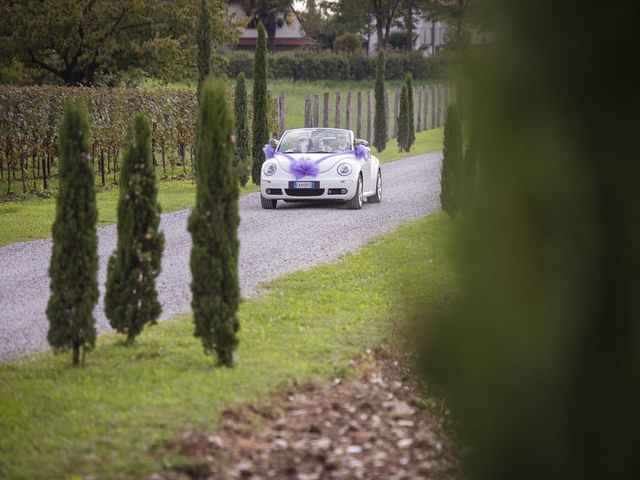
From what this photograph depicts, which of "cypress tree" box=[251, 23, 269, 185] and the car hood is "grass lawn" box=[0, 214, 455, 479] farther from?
"cypress tree" box=[251, 23, 269, 185]

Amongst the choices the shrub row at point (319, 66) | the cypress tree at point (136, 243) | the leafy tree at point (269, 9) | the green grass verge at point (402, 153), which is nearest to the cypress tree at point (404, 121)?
the green grass verge at point (402, 153)

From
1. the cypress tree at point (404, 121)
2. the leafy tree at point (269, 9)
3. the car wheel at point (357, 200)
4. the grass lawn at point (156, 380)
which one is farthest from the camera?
the leafy tree at point (269, 9)

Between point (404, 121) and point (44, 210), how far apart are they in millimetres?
18627

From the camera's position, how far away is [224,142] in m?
7.20

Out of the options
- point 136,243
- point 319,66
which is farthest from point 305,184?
point 319,66

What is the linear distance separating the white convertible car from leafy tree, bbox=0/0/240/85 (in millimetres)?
16310

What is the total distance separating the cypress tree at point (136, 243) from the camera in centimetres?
779

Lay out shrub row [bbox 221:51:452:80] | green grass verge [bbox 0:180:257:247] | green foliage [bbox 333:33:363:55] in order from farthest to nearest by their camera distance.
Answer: green foliage [bbox 333:33:363:55] → shrub row [bbox 221:51:452:80] → green grass verge [bbox 0:180:257:247]

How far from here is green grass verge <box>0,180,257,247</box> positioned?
1706 centimetres

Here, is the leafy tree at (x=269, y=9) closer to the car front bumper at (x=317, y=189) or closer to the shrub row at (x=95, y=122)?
the shrub row at (x=95, y=122)

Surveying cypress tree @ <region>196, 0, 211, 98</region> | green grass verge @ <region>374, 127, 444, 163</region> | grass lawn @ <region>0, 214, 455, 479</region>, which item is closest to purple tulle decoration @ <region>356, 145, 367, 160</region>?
cypress tree @ <region>196, 0, 211, 98</region>

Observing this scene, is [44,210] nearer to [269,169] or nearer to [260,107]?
[269,169]

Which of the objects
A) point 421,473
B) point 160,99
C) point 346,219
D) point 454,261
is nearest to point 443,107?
point 454,261

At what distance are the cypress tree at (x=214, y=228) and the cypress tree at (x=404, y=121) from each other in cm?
2895
